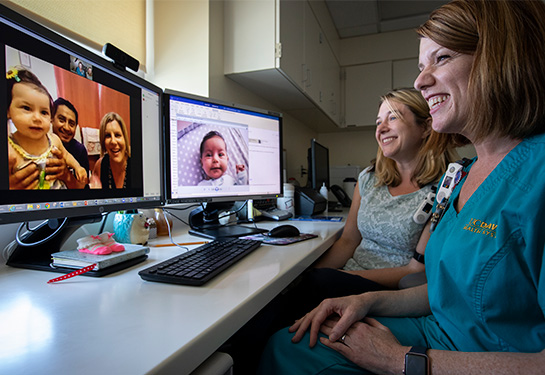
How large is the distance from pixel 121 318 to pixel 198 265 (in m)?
0.22

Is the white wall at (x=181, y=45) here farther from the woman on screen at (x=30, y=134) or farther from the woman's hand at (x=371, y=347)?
the woman's hand at (x=371, y=347)

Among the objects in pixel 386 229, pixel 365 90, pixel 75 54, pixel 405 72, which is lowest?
pixel 386 229

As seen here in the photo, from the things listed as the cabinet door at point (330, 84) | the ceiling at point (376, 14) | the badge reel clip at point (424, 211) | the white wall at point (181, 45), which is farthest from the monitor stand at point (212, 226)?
the ceiling at point (376, 14)

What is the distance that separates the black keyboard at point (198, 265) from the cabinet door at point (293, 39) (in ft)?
3.92

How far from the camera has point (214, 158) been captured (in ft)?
3.74

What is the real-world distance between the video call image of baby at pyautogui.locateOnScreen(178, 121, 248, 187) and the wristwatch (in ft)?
2.66

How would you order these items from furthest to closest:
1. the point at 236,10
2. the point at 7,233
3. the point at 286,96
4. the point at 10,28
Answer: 1. the point at 286,96
2. the point at 236,10
3. the point at 7,233
4. the point at 10,28

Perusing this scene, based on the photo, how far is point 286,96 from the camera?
7.20 ft

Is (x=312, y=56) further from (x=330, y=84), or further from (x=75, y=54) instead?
(x=75, y=54)

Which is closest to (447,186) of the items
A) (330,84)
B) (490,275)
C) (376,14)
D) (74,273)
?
(490,275)

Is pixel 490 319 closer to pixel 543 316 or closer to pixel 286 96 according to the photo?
pixel 543 316

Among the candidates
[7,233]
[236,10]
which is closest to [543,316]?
[7,233]

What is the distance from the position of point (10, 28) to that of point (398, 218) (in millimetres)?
1230

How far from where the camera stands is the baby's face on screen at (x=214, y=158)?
44.1 inches
